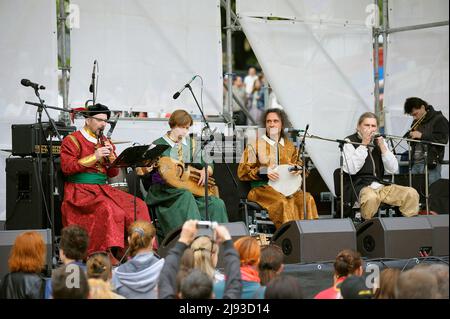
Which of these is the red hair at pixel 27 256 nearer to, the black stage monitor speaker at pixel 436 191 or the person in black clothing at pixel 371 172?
the person in black clothing at pixel 371 172

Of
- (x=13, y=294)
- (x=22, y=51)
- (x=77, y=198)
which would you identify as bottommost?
(x=13, y=294)

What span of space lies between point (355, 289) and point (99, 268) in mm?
1592

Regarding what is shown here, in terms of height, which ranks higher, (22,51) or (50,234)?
(22,51)

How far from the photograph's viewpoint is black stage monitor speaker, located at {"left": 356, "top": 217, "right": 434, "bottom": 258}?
799 cm

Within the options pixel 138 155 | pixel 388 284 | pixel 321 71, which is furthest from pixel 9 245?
pixel 321 71

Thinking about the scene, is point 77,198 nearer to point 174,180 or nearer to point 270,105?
point 174,180

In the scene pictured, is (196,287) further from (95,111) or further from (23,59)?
(23,59)

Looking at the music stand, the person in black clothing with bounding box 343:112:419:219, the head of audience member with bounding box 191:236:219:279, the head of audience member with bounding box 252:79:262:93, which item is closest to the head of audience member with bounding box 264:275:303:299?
the head of audience member with bounding box 191:236:219:279

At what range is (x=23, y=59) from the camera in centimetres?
886

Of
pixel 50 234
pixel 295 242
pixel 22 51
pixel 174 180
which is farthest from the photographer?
pixel 22 51

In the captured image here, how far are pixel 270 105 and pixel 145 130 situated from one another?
7497 mm

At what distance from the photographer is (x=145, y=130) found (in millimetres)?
9484
